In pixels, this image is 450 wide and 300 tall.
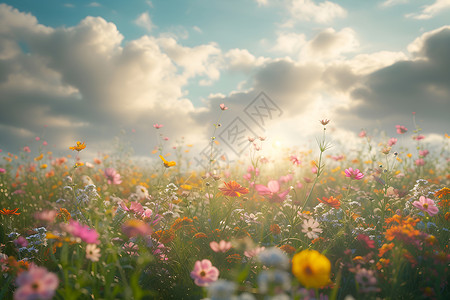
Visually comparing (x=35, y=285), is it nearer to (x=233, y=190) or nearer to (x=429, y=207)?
(x=233, y=190)

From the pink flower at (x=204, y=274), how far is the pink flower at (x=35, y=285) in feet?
2.01

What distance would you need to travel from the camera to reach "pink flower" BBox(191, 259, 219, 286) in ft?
4.35

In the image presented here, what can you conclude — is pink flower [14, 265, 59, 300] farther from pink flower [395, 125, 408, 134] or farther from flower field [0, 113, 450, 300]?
pink flower [395, 125, 408, 134]

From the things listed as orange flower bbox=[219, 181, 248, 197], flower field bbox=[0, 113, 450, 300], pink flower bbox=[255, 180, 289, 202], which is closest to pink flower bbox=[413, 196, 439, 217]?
flower field bbox=[0, 113, 450, 300]

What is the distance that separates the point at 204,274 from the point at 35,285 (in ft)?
2.35

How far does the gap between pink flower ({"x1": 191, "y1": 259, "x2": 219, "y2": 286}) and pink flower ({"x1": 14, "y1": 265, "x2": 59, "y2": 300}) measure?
2.01 ft

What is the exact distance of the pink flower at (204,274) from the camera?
1.33 metres

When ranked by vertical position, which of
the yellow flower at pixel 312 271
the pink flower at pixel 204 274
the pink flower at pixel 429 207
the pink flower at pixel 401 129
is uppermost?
the pink flower at pixel 401 129

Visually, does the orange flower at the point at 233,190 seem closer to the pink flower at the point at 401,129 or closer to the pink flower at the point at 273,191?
the pink flower at the point at 273,191

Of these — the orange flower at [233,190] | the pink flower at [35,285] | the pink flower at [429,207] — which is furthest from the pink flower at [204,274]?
the pink flower at [429,207]

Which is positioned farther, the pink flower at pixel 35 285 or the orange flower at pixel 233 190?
the orange flower at pixel 233 190

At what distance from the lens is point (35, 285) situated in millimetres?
953

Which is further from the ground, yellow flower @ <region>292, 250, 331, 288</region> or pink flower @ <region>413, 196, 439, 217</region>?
pink flower @ <region>413, 196, 439, 217</region>

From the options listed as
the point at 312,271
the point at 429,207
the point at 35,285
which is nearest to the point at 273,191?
the point at 312,271
